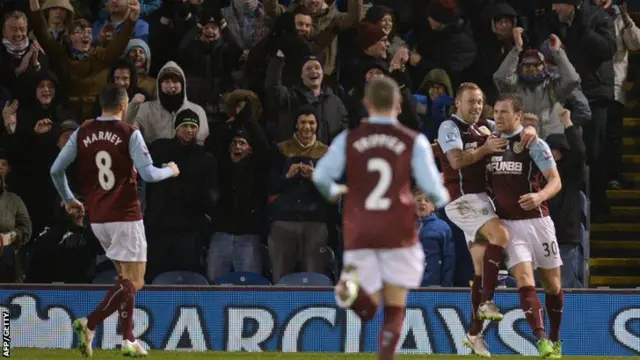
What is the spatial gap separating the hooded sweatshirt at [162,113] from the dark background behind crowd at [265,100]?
Answer: 0.07 ft

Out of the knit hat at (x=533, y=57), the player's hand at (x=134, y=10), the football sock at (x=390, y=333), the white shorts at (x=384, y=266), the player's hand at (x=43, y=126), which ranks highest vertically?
the player's hand at (x=134, y=10)

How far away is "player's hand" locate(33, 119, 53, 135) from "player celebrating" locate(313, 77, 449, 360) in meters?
7.81

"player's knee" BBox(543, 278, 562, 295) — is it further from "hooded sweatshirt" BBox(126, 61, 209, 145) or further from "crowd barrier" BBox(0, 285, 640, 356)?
"hooded sweatshirt" BBox(126, 61, 209, 145)

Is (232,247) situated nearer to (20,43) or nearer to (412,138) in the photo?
(20,43)

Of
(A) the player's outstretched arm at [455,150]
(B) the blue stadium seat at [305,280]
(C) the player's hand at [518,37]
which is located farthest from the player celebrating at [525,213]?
(C) the player's hand at [518,37]

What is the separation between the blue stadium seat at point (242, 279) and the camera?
16062 mm

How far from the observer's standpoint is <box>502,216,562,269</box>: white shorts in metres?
13.1

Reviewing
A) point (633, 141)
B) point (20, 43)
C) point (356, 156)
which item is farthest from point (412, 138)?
point (633, 141)

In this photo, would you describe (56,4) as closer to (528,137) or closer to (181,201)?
(181,201)

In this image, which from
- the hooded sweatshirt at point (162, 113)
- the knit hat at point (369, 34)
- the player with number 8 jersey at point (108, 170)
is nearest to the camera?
the player with number 8 jersey at point (108, 170)

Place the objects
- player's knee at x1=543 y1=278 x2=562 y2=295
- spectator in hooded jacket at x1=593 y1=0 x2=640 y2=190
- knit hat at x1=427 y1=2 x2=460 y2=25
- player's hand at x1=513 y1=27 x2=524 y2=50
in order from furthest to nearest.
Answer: spectator in hooded jacket at x1=593 y1=0 x2=640 y2=190, knit hat at x1=427 y1=2 x2=460 y2=25, player's hand at x1=513 y1=27 x2=524 y2=50, player's knee at x1=543 y1=278 x2=562 y2=295

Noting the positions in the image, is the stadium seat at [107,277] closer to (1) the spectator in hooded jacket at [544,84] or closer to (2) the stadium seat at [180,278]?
(2) the stadium seat at [180,278]

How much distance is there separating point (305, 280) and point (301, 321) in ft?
2.36

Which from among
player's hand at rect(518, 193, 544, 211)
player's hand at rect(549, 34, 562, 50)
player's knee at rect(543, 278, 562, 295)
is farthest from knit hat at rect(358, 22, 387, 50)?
player's knee at rect(543, 278, 562, 295)
